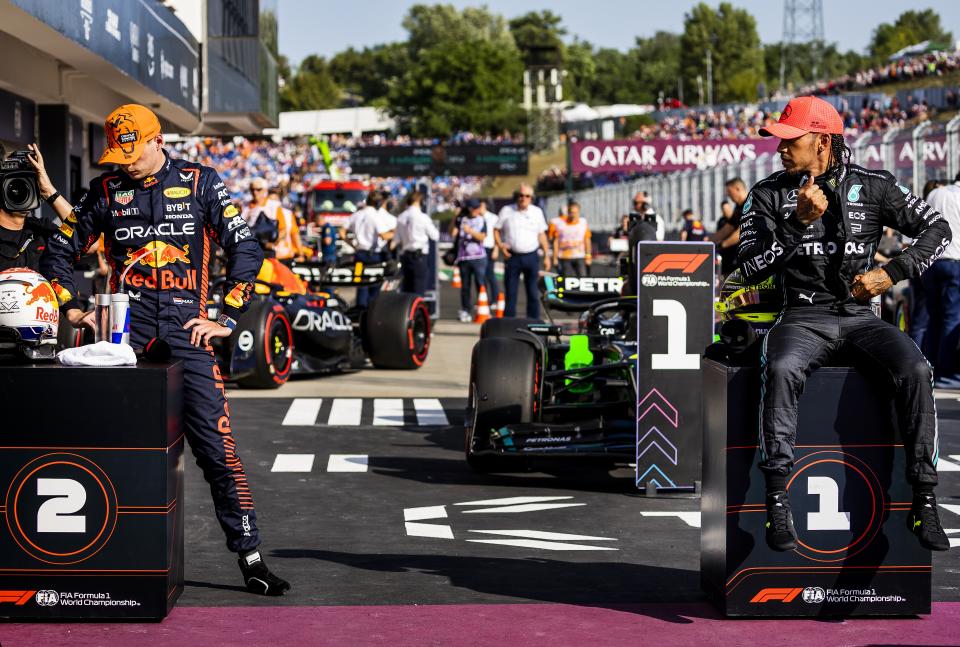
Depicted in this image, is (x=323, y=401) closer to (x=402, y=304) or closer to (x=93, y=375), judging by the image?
(x=402, y=304)

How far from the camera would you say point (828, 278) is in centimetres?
562

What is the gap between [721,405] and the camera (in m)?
5.57

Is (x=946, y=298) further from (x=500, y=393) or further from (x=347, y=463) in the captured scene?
(x=347, y=463)

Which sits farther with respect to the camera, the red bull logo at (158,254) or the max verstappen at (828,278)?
the red bull logo at (158,254)

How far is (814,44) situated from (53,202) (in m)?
135

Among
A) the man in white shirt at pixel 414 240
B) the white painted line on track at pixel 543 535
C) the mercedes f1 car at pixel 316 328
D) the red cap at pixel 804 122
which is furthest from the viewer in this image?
the man in white shirt at pixel 414 240

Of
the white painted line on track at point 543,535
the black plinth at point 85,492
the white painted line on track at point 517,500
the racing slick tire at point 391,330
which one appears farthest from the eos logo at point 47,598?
the racing slick tire at point 391,330

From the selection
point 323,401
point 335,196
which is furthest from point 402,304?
point 335,196

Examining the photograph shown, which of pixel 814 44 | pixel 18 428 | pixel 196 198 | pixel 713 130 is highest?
pixel 814 44

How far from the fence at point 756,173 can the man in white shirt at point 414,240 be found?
4.39 meters

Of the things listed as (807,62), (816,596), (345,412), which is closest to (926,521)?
(816,596)

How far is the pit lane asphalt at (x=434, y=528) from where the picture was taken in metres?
6.07

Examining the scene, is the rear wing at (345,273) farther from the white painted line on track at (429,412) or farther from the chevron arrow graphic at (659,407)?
the chevron arrow graphic at (659,407)

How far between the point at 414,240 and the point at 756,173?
520 inches
